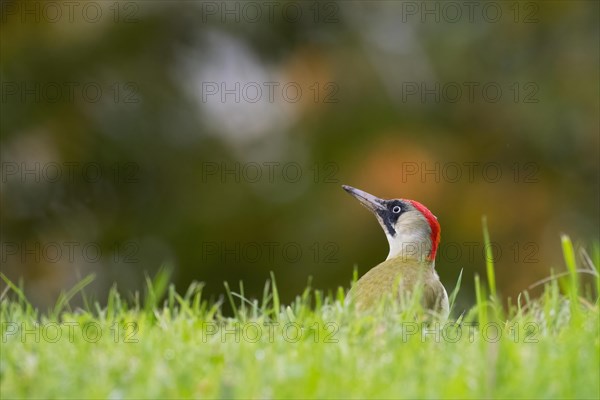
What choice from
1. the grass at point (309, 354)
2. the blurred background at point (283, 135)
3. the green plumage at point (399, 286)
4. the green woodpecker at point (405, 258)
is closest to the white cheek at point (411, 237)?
the green woodpecker at point (405, 258)

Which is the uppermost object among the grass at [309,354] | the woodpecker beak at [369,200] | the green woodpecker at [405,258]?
the woodpecker beak at [369,200]

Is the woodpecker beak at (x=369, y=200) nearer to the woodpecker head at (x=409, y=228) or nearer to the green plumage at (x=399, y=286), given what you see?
the woodpecker head at (x=409, y=228)

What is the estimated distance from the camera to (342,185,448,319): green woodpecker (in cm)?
521

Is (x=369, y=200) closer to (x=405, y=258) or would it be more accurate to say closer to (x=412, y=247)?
(x=412, y=247)

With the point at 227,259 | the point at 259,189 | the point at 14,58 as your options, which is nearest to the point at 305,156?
the point at 259,189

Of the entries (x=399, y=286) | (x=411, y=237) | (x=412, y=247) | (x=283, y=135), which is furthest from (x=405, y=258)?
(x=283, y=135)

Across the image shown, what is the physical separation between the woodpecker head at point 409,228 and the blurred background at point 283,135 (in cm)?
433

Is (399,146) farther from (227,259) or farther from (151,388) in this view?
(151,388)

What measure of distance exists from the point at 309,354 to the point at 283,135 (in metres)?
8.47

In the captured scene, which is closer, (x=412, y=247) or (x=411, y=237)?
(x=412, y=247)

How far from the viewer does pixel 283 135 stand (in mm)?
12055

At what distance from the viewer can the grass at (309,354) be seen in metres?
3.29

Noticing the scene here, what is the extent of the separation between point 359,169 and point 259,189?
123cm

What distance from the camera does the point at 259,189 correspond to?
479 inches
